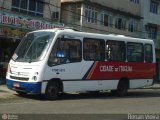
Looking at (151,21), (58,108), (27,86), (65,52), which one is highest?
(151,21)

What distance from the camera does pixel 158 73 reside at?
169 ft

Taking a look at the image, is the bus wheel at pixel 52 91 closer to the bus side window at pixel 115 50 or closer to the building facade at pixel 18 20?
the bus side window at pixel 115 50

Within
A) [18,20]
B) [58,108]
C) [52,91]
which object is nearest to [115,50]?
[52,91]

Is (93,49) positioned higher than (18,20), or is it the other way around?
(18,20)

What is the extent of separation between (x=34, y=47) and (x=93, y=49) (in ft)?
10.5

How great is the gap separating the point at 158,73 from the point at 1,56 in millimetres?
27092

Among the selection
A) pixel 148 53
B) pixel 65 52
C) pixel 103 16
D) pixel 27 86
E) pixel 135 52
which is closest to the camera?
pixel 27 86

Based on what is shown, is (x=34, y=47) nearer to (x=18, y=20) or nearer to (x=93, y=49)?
(x=93, y=49)

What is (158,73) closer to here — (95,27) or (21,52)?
(95,27)

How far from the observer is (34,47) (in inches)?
689

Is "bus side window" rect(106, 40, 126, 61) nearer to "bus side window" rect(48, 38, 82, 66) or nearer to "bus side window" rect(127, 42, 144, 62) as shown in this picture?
"bus side window" rect(127, 42, 144, 62)

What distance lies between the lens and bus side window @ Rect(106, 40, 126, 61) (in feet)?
Answer: 67.2

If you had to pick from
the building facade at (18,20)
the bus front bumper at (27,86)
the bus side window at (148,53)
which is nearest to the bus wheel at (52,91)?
the bus front bumper at (27,86)

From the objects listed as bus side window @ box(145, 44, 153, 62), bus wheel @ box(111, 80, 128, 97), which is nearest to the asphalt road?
bus wheel @ box(111, 80, 128, 97)
